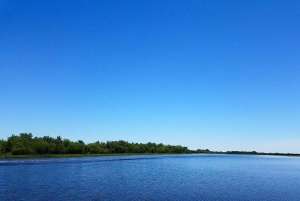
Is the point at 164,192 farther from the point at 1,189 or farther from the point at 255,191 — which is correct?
the point at 1,189

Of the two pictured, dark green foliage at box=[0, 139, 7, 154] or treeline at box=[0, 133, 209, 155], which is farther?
treeline at box=[0, 133, 209, 155]

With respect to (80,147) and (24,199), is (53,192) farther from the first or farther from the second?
(80,147)

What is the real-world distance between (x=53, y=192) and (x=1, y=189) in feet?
26.1

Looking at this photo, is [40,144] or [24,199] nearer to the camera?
[24,199]

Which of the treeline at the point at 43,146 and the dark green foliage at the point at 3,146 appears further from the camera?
the treeline at the point at 43,146

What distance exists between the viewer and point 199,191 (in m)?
38.8

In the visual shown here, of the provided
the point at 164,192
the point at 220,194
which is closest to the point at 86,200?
the point at 164,192

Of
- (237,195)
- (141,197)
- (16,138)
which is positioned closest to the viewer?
(141,197)

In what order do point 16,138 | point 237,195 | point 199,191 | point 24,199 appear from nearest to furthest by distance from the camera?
point 24,199
point 237,195
point 199,191
point 16,138

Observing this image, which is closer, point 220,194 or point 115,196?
point 115,196

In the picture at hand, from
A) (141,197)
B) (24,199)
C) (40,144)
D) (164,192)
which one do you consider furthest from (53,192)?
(40,144)

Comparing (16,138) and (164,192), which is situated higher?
(16,138)

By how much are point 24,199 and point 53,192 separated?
16.5ft

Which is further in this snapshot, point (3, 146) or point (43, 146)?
point (43, 146)
